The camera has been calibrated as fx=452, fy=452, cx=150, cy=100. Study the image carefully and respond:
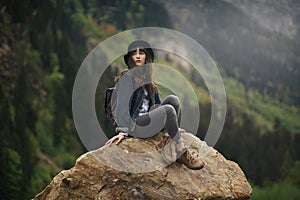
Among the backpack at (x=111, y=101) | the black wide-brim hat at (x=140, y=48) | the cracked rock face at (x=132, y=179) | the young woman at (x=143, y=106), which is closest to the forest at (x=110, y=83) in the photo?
the cracked rock face at (x=132, y=179)

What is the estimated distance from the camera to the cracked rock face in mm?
6991

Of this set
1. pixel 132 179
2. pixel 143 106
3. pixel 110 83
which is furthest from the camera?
pixel 110 83

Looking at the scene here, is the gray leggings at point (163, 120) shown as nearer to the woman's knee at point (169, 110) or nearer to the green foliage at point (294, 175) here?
the woman's knee at point (169, 110)

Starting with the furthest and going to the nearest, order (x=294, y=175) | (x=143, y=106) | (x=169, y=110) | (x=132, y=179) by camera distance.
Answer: (x=294, y=175)
(x=143, y=106)
(x=132, y=179)
(x=169, y=110)

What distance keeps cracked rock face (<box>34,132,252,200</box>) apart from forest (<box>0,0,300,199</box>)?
2062 cm

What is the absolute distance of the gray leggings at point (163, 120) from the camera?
22.8ft

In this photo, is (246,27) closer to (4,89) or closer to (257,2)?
(257,2)

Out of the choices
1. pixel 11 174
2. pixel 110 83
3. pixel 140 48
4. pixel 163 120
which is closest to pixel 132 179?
pixel 163 120

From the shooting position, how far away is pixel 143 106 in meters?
7.16

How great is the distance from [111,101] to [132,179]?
1.28m

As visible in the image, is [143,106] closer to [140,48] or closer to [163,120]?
[163,120]

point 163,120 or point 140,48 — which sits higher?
point 140,48

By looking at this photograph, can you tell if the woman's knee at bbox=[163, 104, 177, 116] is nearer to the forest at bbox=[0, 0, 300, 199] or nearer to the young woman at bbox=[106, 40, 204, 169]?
the young woman at bbox=[106, 40, 204, 169]

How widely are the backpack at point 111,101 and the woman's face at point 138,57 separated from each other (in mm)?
562
